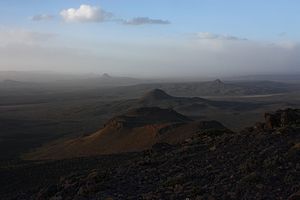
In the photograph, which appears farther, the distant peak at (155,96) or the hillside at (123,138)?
the distant peak at (155,96)

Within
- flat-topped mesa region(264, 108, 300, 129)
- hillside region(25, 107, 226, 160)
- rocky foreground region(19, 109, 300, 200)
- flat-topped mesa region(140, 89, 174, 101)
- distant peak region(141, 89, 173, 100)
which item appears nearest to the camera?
rocky foreground region(19, 109, 300, 200)

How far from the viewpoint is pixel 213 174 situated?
1306cm

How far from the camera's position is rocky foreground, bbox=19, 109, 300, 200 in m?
11.5

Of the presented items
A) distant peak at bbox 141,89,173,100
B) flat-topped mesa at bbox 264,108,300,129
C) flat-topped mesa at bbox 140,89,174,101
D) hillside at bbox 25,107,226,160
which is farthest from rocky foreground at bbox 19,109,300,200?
distant peak at bbox 141,89,173,100

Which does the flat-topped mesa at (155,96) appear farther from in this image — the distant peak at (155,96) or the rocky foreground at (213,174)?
the rocky foreground at (213,174)

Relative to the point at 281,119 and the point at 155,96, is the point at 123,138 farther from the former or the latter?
the point at 155,96

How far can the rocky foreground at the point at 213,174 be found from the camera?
37.8 feet

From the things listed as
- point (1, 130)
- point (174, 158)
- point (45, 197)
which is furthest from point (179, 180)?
point (1, 130)

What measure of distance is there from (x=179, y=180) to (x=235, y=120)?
58.5 meters

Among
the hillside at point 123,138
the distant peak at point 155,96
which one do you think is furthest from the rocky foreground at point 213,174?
the distant peak at point 155,96

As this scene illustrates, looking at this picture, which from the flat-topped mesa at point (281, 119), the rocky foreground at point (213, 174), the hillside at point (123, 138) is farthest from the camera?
the hillside at point (123, 138)

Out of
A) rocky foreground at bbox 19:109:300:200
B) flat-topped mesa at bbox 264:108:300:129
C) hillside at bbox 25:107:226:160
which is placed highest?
flat-topped mesa at bbox 264:108:300:129

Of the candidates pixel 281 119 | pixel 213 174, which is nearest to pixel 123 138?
pixel 281 119

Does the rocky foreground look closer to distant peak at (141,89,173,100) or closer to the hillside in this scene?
the hillside
